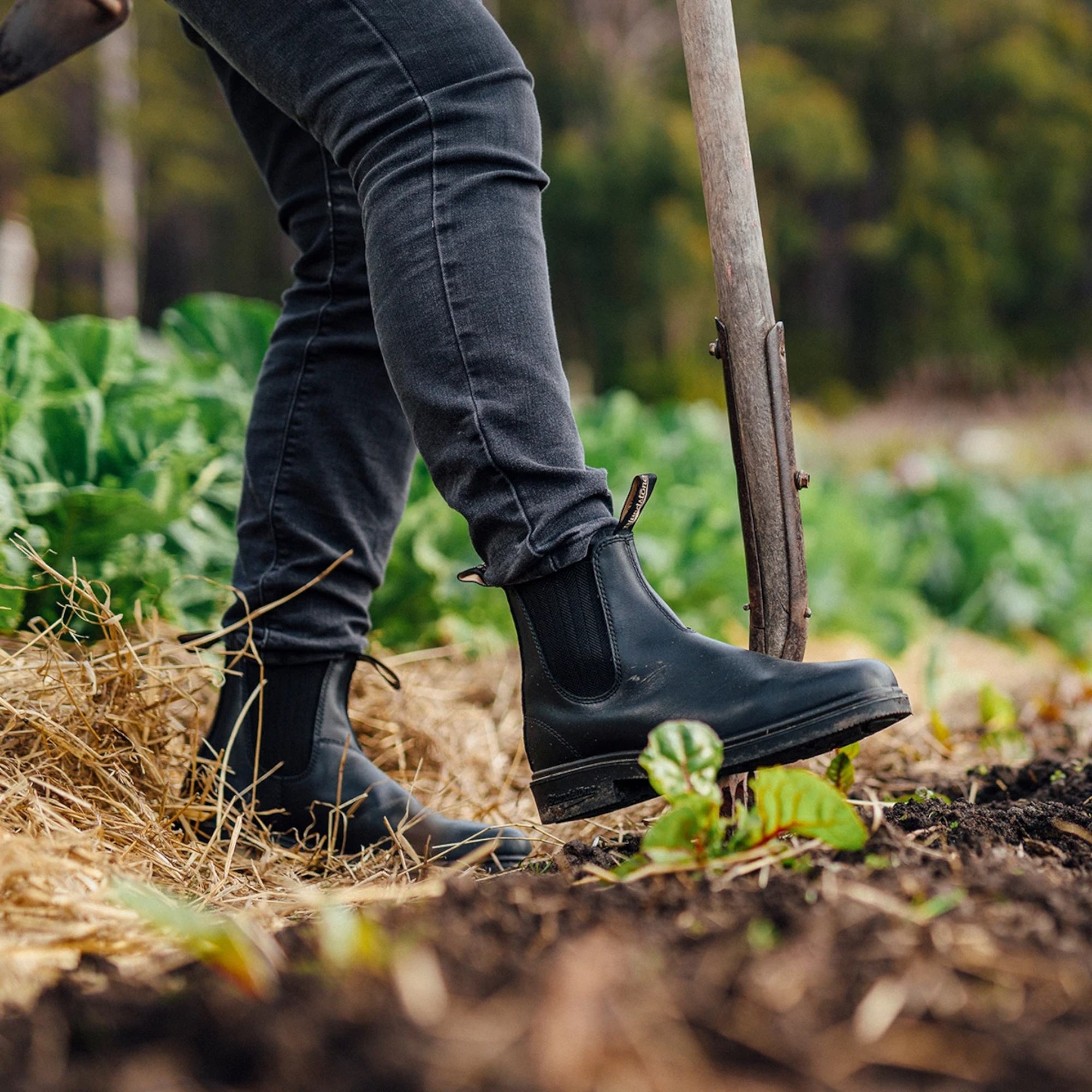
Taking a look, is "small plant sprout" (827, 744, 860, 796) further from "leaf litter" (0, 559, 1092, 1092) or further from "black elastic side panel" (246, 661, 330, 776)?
"black elastic side panel" (246, 661, 330, 776)

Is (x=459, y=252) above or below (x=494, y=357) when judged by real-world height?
above

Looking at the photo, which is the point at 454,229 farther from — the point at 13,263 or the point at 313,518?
the point at 13,263

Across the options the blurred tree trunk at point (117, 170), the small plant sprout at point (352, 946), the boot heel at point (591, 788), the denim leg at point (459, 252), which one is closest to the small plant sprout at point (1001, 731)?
the boot heel at point (591, 788)

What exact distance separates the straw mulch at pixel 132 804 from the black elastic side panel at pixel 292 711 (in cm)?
8

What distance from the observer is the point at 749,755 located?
98 cm

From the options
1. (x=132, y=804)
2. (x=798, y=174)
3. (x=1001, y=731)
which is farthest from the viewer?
(x=798, y=174)

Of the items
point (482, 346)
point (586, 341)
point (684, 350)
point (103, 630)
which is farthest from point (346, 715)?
point (586, 341)

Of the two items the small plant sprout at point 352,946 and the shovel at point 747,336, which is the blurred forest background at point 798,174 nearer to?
the shovel at point 747,336

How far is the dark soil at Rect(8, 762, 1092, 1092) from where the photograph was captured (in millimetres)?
538

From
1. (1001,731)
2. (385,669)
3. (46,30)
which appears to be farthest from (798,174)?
(385,669)

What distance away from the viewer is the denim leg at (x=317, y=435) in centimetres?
132

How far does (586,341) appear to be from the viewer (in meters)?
16.1

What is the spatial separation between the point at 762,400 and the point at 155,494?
3.50ft

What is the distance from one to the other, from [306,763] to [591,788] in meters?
0.44
